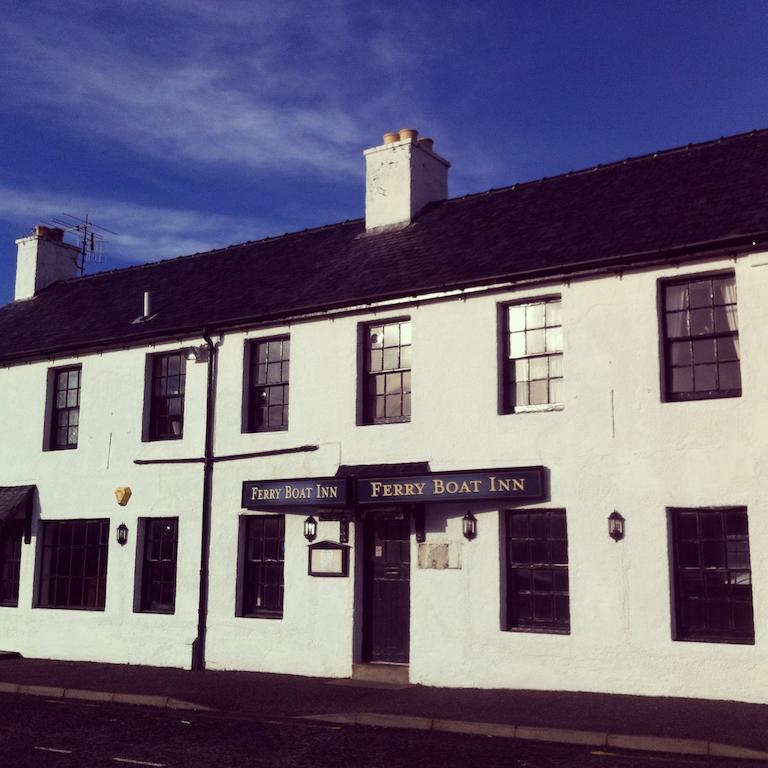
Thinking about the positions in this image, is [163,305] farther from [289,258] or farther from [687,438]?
[687,438]

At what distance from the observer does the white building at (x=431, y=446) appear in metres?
12.8

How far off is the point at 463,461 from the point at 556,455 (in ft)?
4.93

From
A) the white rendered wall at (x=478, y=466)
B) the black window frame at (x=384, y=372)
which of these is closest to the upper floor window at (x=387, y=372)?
the black window frame at (x=384, y=372)

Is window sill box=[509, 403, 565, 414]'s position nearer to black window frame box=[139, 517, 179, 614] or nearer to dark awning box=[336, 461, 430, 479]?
dark awning box=[336, 461, 430, 479]

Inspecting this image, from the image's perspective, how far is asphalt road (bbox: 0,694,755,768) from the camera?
924 cm

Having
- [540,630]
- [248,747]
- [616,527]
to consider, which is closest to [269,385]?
[540,630]

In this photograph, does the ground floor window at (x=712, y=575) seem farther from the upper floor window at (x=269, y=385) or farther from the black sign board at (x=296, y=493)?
the upper floor window at (x=269, y=385)

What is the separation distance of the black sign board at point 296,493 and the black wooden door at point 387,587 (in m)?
0.80

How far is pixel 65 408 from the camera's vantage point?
66.0 feet

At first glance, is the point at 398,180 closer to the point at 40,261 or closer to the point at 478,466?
the point at 478,466

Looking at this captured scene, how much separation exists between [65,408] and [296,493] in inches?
270

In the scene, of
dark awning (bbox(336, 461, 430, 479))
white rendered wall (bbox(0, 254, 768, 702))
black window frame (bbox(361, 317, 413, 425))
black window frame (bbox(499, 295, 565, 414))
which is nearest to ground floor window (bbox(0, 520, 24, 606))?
white rendered wall (bbox(0, 254, 768, 702))

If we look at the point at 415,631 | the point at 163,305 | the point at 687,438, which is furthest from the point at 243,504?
the point at 687,438

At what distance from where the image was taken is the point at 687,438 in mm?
12906
